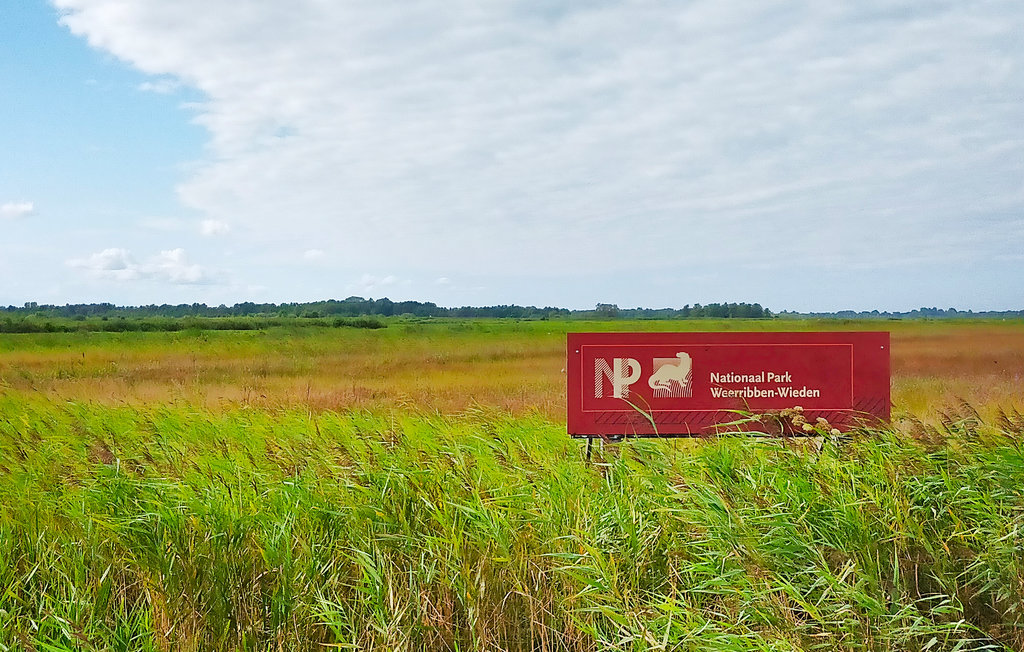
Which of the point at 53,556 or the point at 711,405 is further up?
the point at 711,405

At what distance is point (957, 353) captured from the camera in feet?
103

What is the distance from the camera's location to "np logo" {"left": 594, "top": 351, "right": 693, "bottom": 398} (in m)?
7.79

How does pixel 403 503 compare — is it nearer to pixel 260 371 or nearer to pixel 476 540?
pixel 476 540

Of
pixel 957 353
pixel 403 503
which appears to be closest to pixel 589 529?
pixel 403 503

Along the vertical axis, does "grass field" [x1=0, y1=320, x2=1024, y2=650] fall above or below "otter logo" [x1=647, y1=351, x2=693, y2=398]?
below

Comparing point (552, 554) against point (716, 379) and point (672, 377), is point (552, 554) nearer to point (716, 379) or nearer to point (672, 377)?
point (672, 377)

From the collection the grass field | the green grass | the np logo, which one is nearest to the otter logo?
the np logo

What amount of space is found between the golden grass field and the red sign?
2.64ft

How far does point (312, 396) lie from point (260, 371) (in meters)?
11.2

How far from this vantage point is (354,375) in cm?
2308

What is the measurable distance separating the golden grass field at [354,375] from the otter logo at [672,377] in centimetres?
218

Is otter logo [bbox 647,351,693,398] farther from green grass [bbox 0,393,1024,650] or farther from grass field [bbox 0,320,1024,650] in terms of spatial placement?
green grass [bbox 0,393,1024,650]

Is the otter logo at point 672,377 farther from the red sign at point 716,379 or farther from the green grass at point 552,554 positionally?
the green grass at point 552,554

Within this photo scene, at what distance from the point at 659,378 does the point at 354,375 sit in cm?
1639
